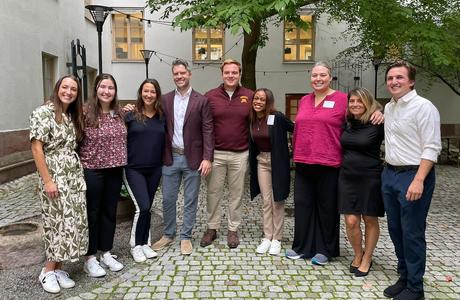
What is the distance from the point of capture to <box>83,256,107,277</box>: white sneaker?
151 inches

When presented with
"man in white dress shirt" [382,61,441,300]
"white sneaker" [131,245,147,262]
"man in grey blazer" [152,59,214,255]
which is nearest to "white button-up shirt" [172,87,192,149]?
"man in grey blazer" [152,59,214,255]

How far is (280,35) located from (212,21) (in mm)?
11455

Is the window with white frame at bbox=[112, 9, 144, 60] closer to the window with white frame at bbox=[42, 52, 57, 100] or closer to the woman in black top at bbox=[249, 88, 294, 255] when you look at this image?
the window with white frame at bbox=[42, 52, 57, 100]

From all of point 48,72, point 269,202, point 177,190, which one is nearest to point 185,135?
point 177,190

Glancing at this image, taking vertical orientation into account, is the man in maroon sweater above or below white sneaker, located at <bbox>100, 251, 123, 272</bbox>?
above

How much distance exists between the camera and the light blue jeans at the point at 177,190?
4379mm

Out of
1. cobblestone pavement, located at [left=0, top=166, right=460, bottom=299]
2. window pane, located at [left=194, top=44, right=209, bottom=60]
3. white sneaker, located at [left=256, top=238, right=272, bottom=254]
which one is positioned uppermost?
window pane, located at [left=194, top=44, right=209, bottom=60]

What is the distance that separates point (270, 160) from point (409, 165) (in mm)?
1568

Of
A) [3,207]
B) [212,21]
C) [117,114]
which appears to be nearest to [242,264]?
[117,114]

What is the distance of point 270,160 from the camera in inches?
176

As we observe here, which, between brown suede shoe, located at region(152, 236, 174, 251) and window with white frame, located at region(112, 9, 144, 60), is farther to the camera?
window with white frame, located at region(112, 9, 144, 60)

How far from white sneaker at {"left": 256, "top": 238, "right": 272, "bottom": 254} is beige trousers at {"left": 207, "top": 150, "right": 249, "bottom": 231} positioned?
0.39 m

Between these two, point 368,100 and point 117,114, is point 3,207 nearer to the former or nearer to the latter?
point 117,114

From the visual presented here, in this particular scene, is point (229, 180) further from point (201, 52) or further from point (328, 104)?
point (201, 52)
